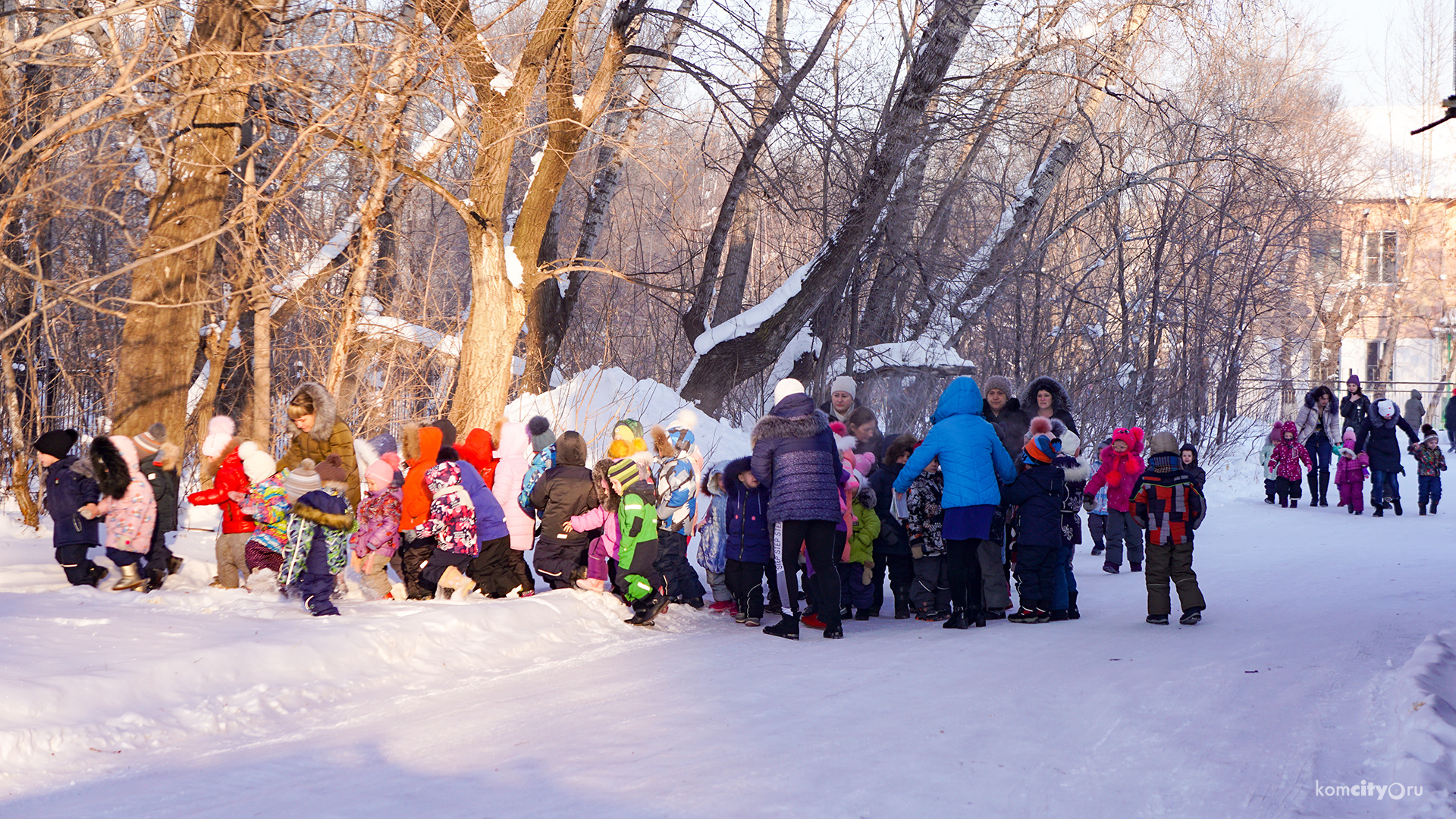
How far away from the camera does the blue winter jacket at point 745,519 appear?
8.23 m

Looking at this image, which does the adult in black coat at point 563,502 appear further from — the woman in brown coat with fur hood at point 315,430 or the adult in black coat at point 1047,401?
the adult in black coat at point 1047,401

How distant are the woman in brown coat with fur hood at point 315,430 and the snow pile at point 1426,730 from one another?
22.2 feet

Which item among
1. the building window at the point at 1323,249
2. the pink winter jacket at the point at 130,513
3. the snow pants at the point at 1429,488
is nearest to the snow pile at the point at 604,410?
the pink winter jacket at the point at 130,513

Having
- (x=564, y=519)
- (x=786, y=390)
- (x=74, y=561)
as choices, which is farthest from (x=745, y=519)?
(x=74, y=561)

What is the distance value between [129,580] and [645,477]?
3.65m

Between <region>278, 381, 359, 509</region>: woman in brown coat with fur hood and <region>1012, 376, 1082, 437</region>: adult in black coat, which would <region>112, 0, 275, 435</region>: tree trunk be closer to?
<region>278, 381, 359, 509</region>: woman in brown coat with fur hood

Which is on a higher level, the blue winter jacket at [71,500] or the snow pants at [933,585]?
the blue winter jacket at [71,500]

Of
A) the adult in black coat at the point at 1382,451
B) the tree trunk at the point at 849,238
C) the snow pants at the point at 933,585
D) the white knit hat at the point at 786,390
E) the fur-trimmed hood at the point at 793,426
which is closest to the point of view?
the fur-trimmed hood at the point at 793,426

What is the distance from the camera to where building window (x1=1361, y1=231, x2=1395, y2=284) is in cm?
4003

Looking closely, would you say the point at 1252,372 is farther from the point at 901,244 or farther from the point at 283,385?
the point at 283,385

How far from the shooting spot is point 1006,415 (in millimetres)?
9578

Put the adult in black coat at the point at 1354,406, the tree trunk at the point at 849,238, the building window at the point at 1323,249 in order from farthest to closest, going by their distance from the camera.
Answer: the building window at the point at 1323,249, the adult in black coat at the point at 1354,406, the tree trunk at the point at 849,238

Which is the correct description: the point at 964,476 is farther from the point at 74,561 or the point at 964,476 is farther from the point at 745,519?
the point at 74,561

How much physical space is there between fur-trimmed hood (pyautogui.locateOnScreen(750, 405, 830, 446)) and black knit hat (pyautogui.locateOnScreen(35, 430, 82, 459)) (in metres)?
4.91
